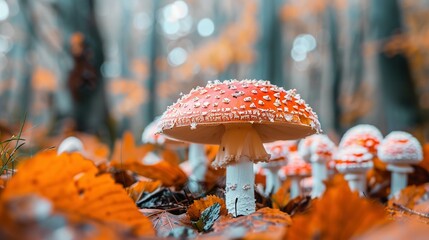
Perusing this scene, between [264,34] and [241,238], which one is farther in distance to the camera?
[264,34]

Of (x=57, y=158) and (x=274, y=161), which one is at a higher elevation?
(x=57, y=158)

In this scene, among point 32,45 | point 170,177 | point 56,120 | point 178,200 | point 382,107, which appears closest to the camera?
point 178,200

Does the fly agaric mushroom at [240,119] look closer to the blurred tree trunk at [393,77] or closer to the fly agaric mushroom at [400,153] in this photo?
the fly agaric mushroom at [400,153]

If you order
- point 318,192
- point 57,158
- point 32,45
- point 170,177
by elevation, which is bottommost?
point 318,192

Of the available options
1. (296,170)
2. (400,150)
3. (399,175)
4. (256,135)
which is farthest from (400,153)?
(256,135)

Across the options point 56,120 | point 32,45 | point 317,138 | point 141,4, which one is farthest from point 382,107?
point 141,4

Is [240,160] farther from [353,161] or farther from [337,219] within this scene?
[337,219]

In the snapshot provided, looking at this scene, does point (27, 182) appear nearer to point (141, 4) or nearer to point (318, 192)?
point (318, 192)
